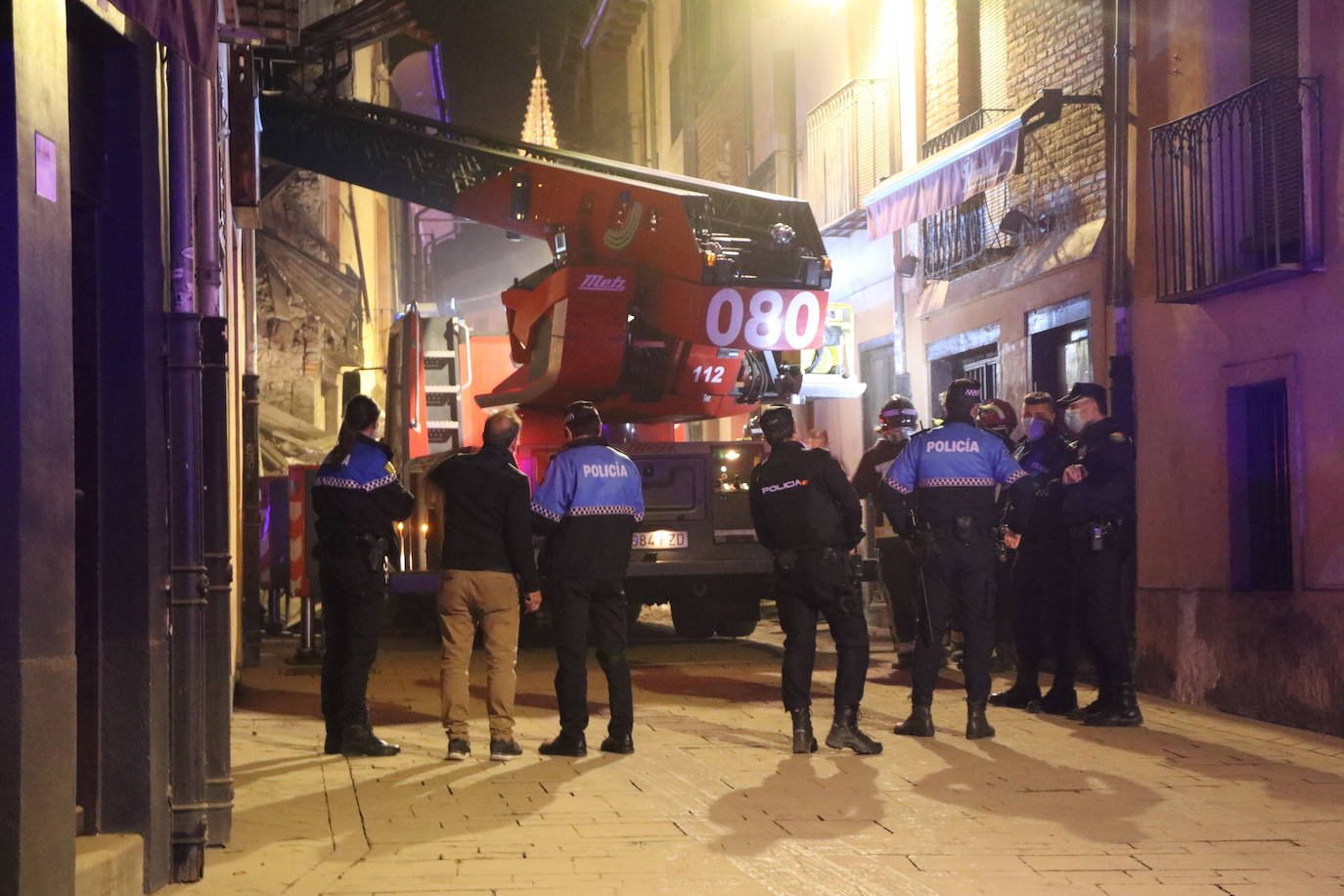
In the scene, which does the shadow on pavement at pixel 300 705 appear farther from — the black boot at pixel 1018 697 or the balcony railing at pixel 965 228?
the balcony railing at pixel 965 228

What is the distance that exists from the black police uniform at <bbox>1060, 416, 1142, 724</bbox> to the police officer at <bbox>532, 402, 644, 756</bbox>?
2671mm

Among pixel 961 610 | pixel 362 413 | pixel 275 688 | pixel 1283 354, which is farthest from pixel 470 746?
pixel 1283 354

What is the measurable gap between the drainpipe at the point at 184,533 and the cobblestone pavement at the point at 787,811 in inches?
10.0

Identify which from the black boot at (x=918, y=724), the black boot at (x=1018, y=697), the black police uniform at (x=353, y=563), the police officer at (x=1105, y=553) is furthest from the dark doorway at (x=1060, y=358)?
the black police uniform at (x=353, y=563)

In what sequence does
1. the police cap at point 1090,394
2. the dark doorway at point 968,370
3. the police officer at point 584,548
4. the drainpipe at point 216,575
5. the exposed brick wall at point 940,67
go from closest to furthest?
1. the drainpipe at point 216,575
2. the police officer at point 584,548
3. the police cap at point 1090,394
4. the dark doorway at point 968,370
5. the exposed brick wall at point 940,67

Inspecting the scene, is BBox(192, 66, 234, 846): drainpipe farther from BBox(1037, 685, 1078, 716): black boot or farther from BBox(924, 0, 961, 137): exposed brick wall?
BBox(924, 0, 961, 137): exposed brick wall

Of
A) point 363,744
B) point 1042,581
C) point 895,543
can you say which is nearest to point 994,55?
point 895,543

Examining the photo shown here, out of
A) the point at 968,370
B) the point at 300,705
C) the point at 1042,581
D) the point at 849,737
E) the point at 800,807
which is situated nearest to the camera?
the point at 800,807

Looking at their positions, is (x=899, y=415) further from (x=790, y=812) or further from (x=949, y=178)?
(x=790, y=812)

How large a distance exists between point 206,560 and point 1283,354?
690 cm

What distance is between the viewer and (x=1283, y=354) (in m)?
10.6

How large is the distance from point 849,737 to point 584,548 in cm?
164

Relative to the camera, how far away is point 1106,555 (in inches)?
390

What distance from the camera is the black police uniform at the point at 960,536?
9453 millimetres
